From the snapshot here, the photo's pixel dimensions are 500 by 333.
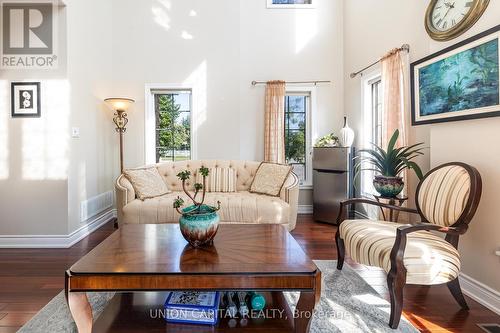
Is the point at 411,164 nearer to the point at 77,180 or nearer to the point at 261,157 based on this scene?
the point at 261,157

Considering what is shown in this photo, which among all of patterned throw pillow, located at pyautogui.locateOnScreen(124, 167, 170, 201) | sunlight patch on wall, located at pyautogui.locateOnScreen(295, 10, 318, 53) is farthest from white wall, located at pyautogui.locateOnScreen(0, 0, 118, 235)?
sunlight patch on wall, located at pyautogui.locateOnScreen(295, 10, 318, 53)

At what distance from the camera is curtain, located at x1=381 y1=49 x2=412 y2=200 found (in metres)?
2.92

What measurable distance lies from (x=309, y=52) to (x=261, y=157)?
6.29ft

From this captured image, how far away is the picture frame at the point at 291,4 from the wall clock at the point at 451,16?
7.90 feet

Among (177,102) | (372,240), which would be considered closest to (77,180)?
(177,102)

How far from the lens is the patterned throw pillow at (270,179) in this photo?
331 cm

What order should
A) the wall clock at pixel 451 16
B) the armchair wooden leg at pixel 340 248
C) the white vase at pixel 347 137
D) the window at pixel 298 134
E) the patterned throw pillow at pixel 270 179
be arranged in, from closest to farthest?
the wall clock at pixel 451 16, the armchair wooden leg at pixel 340 248, the patterned throw pillow at pixel 270 179, the white vase at pixel 347 137, the window at pixel 298 134

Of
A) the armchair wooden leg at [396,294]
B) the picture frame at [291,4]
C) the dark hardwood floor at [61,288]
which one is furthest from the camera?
the picture frame at [291,4]

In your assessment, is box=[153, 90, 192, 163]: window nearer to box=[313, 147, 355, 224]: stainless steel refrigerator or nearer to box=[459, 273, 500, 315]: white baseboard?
box=[313, 147, 355, 224]: stainless steel refrigerator

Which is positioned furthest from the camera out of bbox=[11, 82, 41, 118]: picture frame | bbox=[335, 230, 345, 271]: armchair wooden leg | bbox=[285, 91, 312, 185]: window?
bbox=[285, 91, 312, 185]: window

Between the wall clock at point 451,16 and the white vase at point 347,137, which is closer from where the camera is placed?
the wall clock at point 451,16

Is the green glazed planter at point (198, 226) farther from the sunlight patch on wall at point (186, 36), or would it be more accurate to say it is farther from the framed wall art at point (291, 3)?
the framed wall art at point (291, 3)

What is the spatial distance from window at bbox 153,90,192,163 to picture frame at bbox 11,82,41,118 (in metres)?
1.77

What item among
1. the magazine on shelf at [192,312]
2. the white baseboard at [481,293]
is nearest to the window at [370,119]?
the white baseboard at [481,293]
